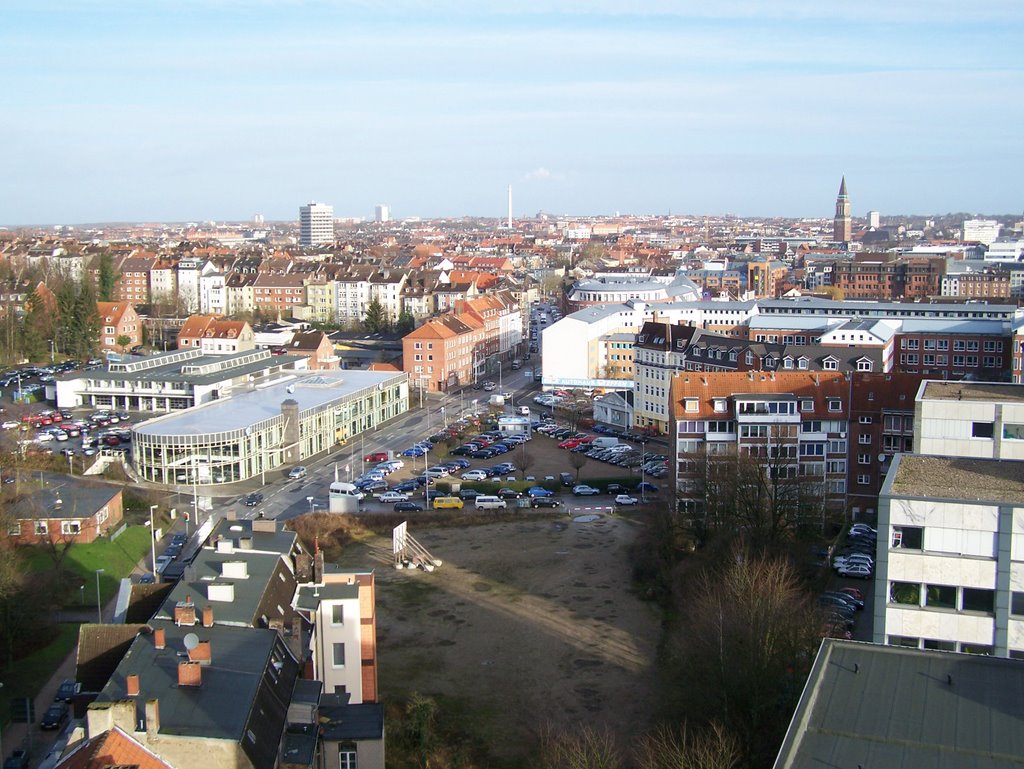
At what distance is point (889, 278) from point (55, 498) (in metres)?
47.0

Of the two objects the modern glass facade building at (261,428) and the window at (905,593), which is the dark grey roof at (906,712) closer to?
the window at (905,593)

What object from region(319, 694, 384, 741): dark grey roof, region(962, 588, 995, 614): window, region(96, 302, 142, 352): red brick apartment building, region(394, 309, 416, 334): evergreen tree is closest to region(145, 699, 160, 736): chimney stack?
region(319, 694, 384, 741): dark grey roof

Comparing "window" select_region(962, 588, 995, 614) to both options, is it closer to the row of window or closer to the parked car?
the row of window

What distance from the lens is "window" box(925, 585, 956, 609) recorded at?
956cm

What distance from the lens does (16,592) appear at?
44.0 ft

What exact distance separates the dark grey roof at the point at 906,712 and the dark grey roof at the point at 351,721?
12.6 ft

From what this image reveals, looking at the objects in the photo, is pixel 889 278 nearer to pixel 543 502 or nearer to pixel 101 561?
pixel 543 502

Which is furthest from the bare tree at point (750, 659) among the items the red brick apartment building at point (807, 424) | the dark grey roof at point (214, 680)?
the red brick apartment building at point (807, 424)

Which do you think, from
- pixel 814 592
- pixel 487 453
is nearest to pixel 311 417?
pixel 487 453

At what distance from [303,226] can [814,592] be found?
103m

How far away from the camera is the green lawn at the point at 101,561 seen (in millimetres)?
15820

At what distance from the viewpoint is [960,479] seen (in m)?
10.0

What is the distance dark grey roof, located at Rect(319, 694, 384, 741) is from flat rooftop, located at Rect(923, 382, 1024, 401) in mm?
7399

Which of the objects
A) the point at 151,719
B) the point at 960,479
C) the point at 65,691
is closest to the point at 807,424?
the point at 960,479
